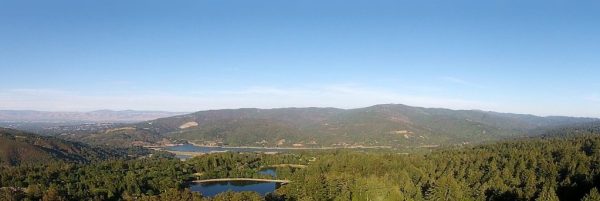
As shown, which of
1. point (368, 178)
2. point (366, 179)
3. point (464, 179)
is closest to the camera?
point (366, 179)

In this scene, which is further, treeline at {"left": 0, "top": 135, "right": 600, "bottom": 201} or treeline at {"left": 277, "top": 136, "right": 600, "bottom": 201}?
treeline at {"left": 0, "top": 135, "right": 600, "bottom": 201}

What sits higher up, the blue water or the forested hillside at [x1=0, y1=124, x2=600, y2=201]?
the forested hillside at [x1=0, y1=124, x2=600, y2=201]

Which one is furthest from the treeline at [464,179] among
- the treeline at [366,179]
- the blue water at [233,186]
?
the blue water at [233,186]

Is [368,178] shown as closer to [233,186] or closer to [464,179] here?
[464,179]

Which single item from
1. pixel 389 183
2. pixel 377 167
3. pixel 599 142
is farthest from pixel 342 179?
pixel 599 142

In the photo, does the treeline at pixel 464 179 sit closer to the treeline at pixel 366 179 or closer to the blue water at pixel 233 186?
the treeline at pixel 366 179

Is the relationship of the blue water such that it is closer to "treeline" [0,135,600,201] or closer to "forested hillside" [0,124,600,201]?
"treeline" [0,135,600,201]

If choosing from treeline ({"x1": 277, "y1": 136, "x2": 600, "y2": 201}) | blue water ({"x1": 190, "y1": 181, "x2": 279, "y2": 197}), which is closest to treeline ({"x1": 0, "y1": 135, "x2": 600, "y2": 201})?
treeline ({"x1": 277, "y1": 136, "x2": 600, "y2": 201})

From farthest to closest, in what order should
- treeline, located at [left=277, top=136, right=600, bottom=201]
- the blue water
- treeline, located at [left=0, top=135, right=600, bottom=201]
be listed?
1. the blue water
2. treeline, located at [left=0, top=135, right=600, bottom=201]
3. treeline, located at [left=277, top=136, right=600, bottom=201]

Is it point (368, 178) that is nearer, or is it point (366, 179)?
point (366, 179)

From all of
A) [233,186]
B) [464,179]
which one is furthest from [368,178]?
[233,186]
